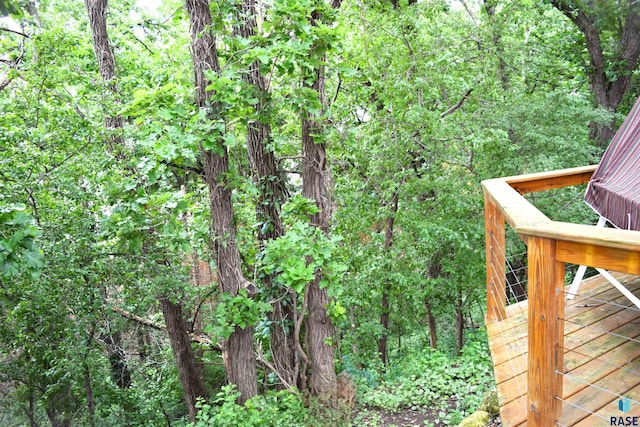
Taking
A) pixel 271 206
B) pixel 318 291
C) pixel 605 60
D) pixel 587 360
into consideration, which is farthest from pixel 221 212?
pixel 605 60

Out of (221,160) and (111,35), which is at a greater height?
(111,35)

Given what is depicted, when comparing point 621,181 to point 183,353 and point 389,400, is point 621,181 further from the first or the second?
point 183,353

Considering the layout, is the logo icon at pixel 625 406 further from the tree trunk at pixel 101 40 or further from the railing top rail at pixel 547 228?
the tree trunk at pixel 101 40

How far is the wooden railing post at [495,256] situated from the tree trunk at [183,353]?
482 centimetres

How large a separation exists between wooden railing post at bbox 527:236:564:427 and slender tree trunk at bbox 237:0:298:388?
10.7 feet

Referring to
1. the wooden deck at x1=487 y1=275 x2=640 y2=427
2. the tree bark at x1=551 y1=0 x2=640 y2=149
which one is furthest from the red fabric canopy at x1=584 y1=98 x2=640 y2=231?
the tree bark at x1=551 y1=0 x2=640 y2=149

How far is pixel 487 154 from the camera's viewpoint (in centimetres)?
588

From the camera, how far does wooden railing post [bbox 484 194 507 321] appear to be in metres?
2.85

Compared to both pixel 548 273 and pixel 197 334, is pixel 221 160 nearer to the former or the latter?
pixel 548 273

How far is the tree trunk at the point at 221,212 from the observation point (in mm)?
3986

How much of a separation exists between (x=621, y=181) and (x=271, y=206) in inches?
134

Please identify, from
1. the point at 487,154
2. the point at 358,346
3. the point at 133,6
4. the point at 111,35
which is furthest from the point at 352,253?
the point at 133,6

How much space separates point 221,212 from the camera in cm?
430

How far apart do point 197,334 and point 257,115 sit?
5366mm
